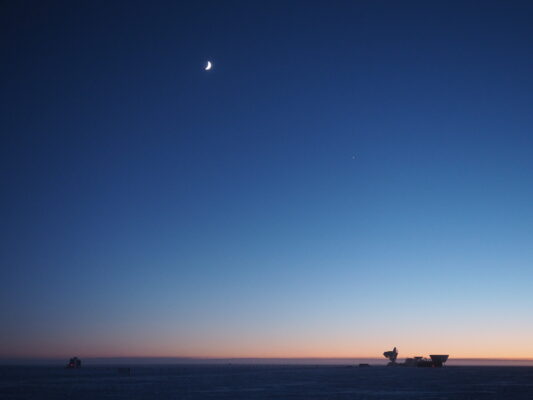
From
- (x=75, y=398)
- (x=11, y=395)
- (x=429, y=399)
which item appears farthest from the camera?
(x=11, y=395)

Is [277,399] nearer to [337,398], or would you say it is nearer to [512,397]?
[337,398]

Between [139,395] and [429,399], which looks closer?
[429,399]

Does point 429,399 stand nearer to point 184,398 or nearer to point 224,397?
point 224,397

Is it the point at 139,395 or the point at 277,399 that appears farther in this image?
the point at 139,395

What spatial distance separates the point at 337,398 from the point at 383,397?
27.4ft

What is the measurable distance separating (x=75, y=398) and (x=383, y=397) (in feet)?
149

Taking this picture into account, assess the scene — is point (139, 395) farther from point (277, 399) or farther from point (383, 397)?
point (383, 397)

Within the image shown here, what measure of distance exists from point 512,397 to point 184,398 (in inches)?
1904

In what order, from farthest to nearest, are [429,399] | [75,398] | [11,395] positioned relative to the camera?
[11,395], [75,398], [429,399]

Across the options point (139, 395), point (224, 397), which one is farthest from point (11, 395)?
point (224, 397)

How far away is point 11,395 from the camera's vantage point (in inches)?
2859

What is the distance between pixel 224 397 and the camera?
222 feet

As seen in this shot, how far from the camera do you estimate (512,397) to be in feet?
227

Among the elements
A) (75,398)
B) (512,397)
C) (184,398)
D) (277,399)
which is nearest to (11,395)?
(75,398)
